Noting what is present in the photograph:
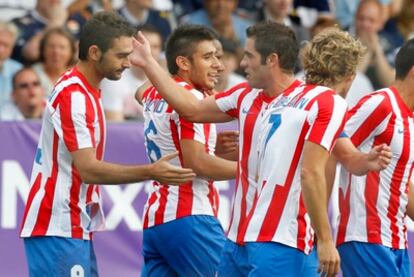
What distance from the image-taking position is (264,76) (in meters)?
7.57

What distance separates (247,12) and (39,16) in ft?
7.89

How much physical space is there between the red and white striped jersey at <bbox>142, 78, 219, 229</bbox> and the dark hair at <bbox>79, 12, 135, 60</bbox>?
552 millimetres

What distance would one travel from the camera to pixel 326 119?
7.26 m

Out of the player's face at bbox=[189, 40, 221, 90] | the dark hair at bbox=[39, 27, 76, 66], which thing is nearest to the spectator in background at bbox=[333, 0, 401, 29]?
the dark hair at bbox=[39, 27, 76, 66]

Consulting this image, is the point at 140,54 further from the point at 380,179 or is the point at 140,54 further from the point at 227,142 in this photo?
the point at 380,179

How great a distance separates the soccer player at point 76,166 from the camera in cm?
803

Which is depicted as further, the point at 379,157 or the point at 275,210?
the point at 379,157

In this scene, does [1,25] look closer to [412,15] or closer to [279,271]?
[412,15]

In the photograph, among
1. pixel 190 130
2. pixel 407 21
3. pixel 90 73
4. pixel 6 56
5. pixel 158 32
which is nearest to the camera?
pixel 90 73

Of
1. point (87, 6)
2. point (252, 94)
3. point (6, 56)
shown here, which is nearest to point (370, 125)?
point (252, 94)

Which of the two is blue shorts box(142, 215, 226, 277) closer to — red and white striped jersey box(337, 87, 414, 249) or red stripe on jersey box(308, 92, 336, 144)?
red and white striped jersey box(337, 87, 414, 249)

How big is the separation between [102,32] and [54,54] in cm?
470

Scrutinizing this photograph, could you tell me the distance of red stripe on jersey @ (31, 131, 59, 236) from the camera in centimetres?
816

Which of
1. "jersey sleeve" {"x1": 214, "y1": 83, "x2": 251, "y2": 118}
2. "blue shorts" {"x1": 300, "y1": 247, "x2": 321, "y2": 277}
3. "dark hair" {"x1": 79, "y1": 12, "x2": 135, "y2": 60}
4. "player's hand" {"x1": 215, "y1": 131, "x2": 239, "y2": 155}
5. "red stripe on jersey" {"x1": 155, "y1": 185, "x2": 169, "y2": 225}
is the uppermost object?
"dark hair" {"x1": 79, "y1": 12, "x2": 135, "y2": 60}
